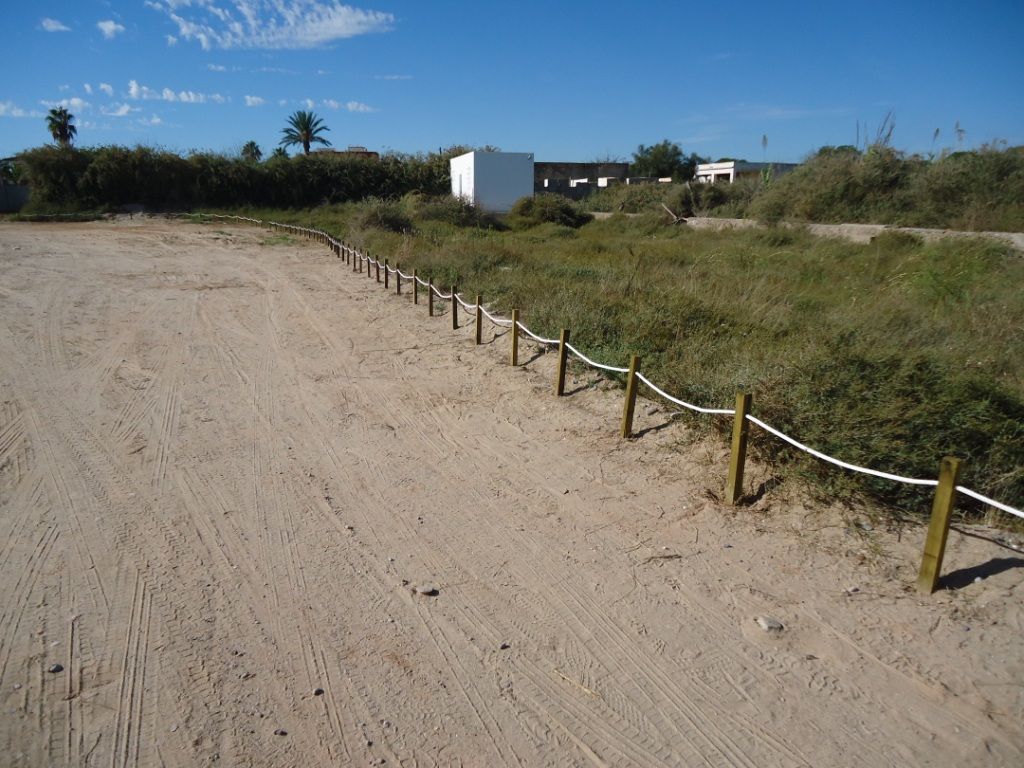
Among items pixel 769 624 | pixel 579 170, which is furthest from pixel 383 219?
pixel 579 170

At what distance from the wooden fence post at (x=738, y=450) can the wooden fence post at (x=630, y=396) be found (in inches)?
56.8

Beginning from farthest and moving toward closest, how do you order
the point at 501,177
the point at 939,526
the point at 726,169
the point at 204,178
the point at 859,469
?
1. the point at 726,169
2. the point at 204,178
3. the point at 501,177
4. the point at 859,469
5. the point at 939,526

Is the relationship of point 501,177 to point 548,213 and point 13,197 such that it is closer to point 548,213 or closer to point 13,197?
point 548,213

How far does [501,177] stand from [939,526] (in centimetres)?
4280

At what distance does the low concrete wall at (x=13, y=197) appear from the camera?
44.6 meters

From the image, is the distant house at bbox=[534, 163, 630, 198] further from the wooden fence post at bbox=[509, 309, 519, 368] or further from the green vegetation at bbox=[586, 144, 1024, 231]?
the wooden fence post at bbox=[509, 309, 519, 368]

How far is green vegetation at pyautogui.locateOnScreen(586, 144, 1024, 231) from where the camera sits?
20.2 meters

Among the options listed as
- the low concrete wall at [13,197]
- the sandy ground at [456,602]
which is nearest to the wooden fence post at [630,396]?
the sandy ground at [456,602]

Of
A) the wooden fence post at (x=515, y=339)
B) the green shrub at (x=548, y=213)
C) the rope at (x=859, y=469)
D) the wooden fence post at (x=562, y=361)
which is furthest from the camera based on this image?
the green shrub at (x=548, y=213)

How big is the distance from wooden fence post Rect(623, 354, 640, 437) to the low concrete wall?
5119cm

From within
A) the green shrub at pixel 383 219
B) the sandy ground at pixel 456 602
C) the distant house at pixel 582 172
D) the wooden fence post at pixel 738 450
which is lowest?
the sandy ground at pixel 456 602

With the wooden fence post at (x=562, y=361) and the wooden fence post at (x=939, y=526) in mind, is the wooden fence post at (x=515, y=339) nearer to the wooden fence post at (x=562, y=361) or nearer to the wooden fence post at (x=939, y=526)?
the wooden fence post at (x=562, y=361)

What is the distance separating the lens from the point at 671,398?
20.3 ft

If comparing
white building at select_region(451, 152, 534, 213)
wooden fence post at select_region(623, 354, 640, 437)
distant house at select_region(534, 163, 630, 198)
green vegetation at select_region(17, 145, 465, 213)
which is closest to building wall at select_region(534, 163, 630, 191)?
distant house at select_region(534, 163, 630, 198)
